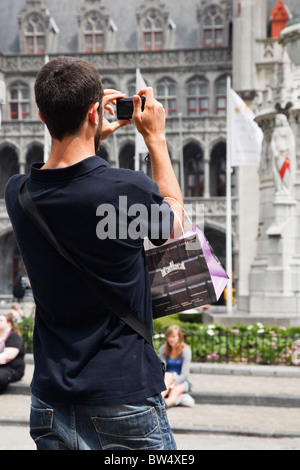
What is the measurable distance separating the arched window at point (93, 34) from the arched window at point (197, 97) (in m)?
6.65

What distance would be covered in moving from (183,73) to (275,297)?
97.9 ft

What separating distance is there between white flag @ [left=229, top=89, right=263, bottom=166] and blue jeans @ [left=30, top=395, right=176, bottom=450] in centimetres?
1742

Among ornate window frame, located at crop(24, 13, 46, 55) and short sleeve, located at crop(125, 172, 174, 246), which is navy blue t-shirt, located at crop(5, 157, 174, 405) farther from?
ornate window frame, located at crop(24, 13, 46, 55)

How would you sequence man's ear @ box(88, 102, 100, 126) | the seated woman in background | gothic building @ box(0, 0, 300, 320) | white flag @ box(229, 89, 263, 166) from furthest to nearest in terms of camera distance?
gothic building @ box(0, 0, 300, 320) < white flag @ box(229, 89, 263, 166) < the seated woman in background < man's ear @ box(88, 102, 100, 126)

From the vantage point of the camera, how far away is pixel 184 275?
2.60 metres

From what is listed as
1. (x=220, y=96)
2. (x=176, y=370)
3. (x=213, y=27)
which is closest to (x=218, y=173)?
(x=220, y=96)

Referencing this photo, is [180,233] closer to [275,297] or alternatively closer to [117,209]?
[117,209]

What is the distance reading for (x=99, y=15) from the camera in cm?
4731

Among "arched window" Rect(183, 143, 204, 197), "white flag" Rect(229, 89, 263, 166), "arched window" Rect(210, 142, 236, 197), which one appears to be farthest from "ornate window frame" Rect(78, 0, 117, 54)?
"white flag" Rect(229, 89, 263, 166)

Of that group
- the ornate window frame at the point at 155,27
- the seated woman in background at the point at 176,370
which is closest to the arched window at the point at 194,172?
the ornate window frame at the point at 155,27

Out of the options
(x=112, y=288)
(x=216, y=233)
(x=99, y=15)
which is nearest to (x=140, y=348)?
(x=112, y=288)

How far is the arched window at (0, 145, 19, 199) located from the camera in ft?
151

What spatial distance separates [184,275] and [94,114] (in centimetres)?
64

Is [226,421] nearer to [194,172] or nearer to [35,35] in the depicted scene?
[194,172]
